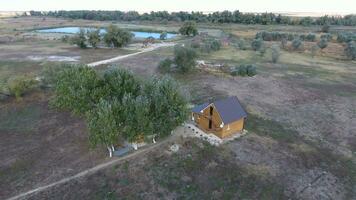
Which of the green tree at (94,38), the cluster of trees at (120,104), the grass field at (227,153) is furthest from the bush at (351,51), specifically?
the green tree at (94,38)

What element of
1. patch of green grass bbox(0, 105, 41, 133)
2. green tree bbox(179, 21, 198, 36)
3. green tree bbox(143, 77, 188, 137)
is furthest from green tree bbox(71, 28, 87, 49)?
green tree bbox(143, 77, 188, 137)

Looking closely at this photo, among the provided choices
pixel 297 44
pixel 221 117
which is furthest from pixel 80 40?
pixel 221 117

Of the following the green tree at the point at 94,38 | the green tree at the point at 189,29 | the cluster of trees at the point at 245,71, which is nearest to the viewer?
the cluster of trees at the point at 245,71

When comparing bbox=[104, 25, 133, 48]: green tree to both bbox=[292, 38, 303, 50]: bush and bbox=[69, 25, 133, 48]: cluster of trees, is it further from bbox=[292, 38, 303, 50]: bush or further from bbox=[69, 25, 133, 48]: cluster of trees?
bbox=[292, 38, 303, 50]: bush

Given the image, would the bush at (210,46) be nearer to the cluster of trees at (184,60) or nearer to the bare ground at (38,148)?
the cluster of trees at (184,60)

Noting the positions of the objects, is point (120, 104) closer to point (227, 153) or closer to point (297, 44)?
point (227, 153)
